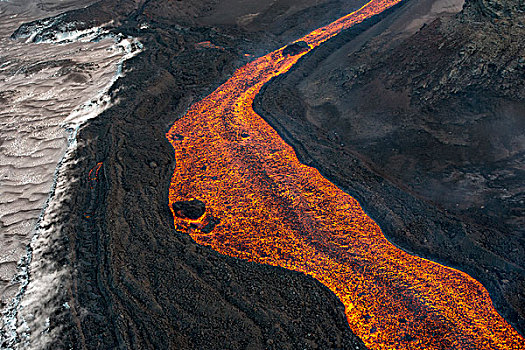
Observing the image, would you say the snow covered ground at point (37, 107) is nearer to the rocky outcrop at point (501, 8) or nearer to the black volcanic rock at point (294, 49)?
the black volcanic rock at point (294, 49)

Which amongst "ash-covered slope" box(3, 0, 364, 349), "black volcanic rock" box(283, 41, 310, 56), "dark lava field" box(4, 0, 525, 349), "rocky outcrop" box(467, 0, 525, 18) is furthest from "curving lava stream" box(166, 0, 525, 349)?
"rocky outcrop" box(467, 0, 525, 18)

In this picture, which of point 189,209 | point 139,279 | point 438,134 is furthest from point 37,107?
point 438,134

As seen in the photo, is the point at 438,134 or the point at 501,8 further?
the point at 501,8

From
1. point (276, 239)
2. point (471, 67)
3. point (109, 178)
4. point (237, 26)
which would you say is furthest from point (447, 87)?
point (237, 26)

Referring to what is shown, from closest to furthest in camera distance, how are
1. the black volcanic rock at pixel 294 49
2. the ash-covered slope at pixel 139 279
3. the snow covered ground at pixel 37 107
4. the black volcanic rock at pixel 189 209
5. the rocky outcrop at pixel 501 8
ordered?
the ash-covered slope at pixel 139 279
the snow covered ground at pixel 37 107
the black volcanic rock at pixel 189 209
the rocky outcrop at pixel 501 8
the black volcanic rock at pixel 294 49

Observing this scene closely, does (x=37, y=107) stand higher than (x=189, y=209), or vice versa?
(x=37, y=107)

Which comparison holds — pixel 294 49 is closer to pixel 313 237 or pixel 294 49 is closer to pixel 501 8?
pixel 501 8

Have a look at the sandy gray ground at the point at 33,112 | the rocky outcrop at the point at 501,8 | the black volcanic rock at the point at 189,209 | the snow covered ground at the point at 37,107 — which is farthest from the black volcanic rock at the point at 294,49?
the black volcanic rock at the point at 189,209
